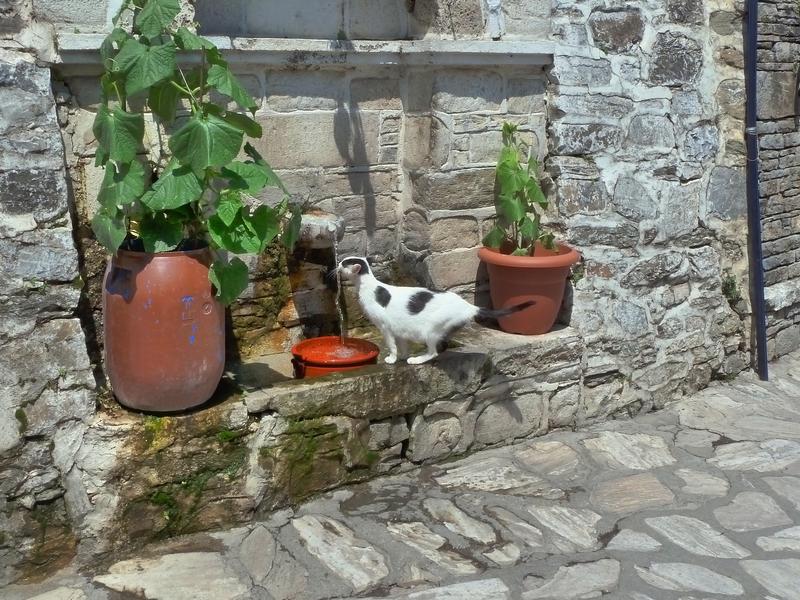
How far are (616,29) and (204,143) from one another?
2362 mm

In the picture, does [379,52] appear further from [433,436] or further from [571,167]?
[433,436]

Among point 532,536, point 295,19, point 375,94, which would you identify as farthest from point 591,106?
point 532,536

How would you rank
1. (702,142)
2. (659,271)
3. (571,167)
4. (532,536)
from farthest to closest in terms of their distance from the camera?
(702,142) → (659,271) → (571,167) → (532,536)

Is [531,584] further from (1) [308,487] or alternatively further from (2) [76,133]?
(2) [76,133]

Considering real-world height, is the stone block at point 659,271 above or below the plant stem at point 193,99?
below

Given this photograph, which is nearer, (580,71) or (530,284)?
(530,284)

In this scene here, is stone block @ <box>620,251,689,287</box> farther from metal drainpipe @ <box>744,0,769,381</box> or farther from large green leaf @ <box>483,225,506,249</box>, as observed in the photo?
large green leaf @ <box>483,225,506,249</box>

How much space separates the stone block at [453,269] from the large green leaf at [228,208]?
1.39 m

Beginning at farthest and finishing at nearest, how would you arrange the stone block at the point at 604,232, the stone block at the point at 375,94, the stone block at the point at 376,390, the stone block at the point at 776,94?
1. the stone block at the point at 776,94
2. the stone block at the point at 604,232
3. the stone block at the point at 375,94
4. the stone block at the point at 376,390

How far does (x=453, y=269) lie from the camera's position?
451 centimetres

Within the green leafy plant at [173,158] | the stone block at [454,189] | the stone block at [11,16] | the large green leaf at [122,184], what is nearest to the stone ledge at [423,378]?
the green leafy plant at [173,158]

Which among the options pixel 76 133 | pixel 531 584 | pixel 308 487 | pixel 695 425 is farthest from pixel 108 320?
pixel 695 425

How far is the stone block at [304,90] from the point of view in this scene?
409cm

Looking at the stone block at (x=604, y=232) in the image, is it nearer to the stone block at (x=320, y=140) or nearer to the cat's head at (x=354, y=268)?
the stone block at (x=320, y=140)
